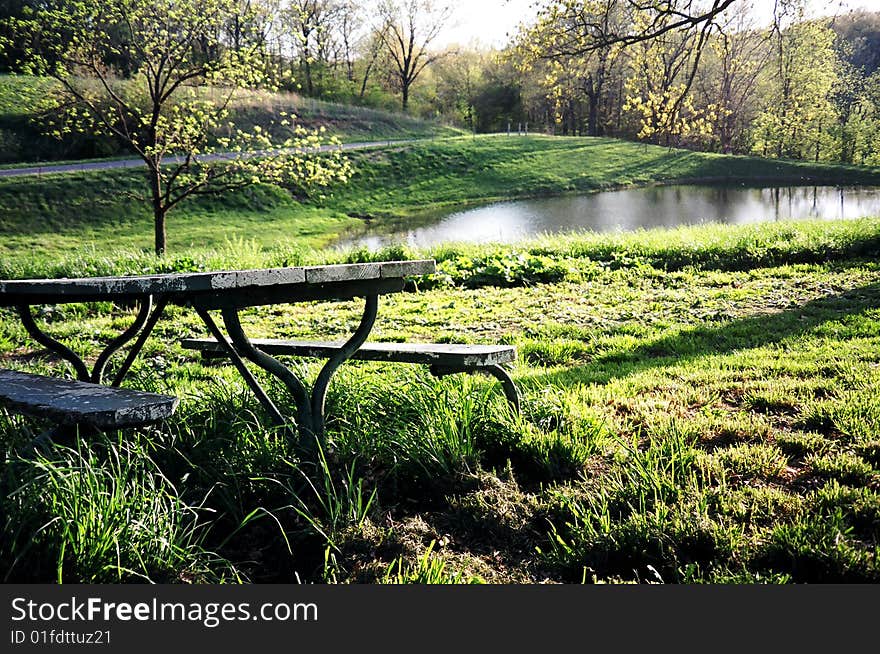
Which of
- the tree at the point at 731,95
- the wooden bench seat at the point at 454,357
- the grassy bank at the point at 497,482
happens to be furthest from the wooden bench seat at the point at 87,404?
the tree at the point at 731,95

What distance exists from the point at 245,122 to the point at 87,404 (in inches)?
1587

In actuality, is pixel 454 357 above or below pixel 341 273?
below

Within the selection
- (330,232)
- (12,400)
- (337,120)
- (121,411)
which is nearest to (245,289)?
(121,411)

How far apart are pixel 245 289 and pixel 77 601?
142 centimetres

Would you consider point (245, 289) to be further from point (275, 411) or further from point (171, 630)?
point (171, 630)

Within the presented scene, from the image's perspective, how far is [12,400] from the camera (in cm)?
314

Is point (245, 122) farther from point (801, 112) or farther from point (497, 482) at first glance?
point (497, 482)

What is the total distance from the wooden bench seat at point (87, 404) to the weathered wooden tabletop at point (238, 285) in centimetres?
44

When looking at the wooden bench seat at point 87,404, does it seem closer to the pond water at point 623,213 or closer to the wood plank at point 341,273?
the wood plank at point 341,273

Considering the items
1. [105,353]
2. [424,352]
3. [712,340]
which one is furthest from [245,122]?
[424,352]

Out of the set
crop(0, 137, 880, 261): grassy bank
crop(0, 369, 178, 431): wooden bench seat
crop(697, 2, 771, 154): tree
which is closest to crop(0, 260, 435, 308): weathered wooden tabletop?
crop(0, 369, 178, 431): wooden bench seat

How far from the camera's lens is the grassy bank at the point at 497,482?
249 centimetres

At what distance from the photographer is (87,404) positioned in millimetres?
2934

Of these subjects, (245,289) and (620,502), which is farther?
(245,289)
